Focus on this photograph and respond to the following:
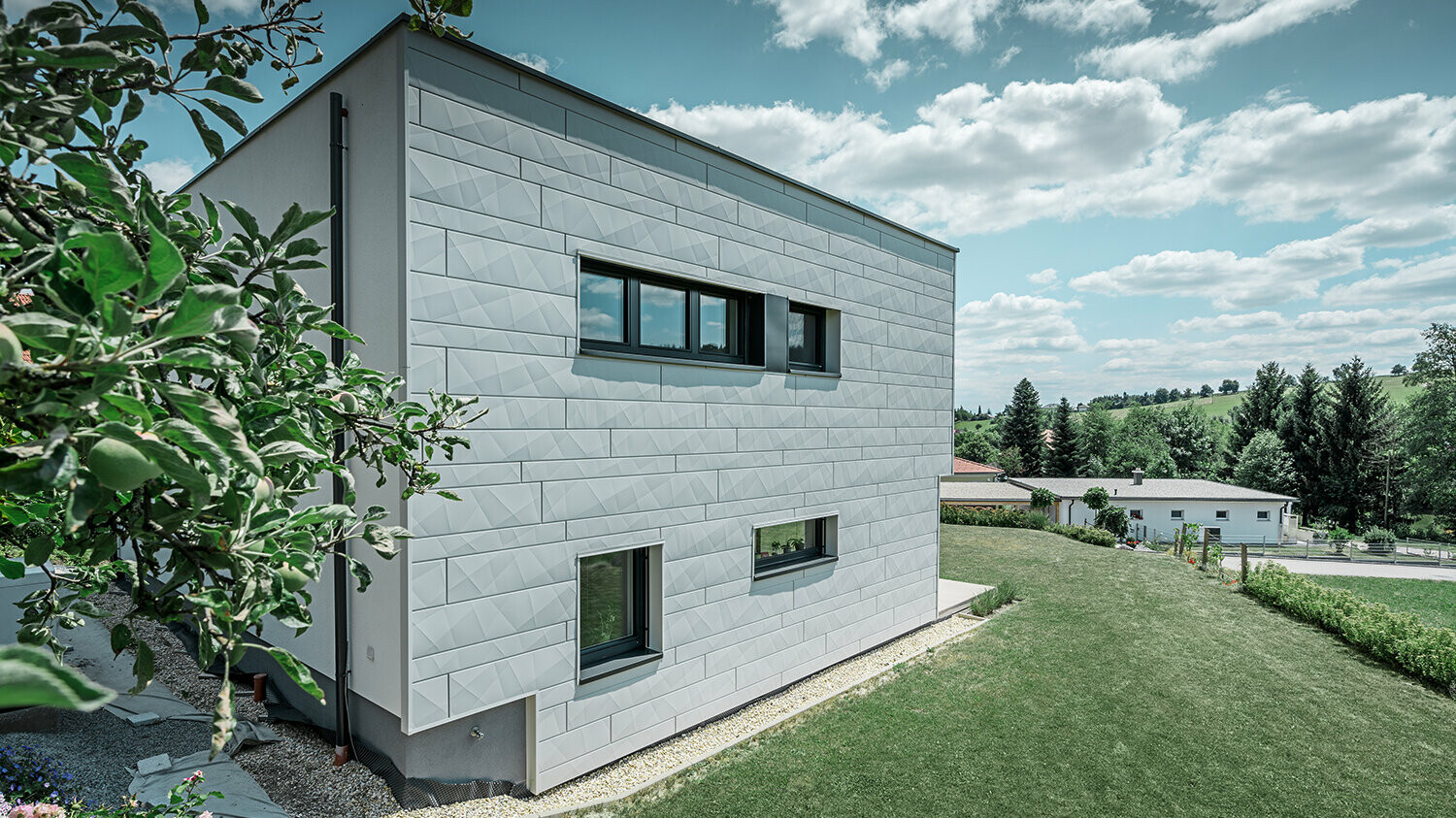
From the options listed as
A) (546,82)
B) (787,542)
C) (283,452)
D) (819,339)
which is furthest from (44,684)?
(819,339)

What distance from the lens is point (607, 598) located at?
18.3ft

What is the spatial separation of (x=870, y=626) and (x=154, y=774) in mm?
7048

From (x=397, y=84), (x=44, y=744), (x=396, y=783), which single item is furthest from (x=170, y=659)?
(x=397, y=84)

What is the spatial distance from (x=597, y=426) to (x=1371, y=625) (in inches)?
477

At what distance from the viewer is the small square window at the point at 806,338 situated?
7402mm

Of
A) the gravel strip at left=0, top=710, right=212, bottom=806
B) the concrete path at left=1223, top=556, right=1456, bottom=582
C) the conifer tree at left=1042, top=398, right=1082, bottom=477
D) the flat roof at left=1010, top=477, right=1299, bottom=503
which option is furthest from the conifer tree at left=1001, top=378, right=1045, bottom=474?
the gravel strip at left=0, top=710, right=212, bottom=806

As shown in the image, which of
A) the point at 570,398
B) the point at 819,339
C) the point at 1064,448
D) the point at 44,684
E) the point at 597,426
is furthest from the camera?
the point at 1064,448

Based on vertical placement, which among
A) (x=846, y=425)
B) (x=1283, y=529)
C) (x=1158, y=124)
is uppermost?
(x=1158, y=124)

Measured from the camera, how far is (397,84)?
4.25m

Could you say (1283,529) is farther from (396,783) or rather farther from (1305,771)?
(396,783)

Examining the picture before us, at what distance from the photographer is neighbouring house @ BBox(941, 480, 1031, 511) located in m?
34.0

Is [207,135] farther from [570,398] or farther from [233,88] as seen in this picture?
[570,398]

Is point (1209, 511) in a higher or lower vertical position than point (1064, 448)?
lower

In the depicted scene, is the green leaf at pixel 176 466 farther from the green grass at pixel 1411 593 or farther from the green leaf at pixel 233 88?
the green grass at pixel 1411 593
